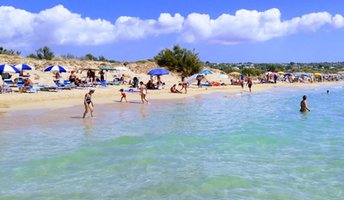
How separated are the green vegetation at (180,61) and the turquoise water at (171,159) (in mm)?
32300

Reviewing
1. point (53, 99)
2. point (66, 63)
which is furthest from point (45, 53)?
point (53, 99)

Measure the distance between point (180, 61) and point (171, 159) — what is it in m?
41.5

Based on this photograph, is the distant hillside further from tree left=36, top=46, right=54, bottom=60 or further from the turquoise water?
the turquoise water

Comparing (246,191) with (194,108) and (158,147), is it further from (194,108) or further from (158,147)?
(194,108)

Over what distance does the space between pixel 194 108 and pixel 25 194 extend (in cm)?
1606

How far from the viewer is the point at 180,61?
51438 mm

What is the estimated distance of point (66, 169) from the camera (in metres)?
9.45

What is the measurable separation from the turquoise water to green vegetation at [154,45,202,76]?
32300mm

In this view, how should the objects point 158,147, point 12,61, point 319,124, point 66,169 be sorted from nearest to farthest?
point 66,169 → point 158,147 → point 319,124 → point 12,61

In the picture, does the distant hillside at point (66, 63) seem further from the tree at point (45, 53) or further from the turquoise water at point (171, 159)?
the turquoise water at point (171, 159)

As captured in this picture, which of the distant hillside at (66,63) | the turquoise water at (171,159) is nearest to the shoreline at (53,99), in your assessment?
the turquoise water at (171,159)

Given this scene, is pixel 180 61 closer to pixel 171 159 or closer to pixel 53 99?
pixel 53 99

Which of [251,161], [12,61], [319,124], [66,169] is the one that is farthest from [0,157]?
[12,61]

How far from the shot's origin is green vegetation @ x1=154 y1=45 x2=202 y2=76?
164ft
